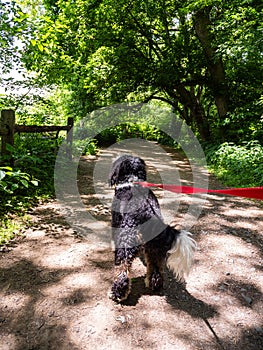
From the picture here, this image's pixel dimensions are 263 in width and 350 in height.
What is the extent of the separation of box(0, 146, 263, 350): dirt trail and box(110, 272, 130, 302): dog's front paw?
0.29 feet

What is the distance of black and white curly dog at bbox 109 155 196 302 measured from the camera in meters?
2.51

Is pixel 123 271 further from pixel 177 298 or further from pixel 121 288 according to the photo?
pixel 177 298

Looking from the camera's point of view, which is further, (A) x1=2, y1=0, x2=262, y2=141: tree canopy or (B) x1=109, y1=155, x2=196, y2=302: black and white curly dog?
(A) x1=2, y1=0, x2=262, y2=141: tree canopy

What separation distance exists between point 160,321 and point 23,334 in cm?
123

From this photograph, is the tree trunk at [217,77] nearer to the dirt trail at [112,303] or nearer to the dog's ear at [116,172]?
the dirt trail at [112,303]

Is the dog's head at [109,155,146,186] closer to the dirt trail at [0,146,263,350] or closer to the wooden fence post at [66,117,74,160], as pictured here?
the dirt trail at [0,146,263,350]

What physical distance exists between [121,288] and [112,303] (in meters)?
0.21

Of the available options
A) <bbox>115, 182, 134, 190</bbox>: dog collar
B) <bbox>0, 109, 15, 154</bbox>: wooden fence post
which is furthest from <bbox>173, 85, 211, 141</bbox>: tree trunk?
<bbox>115, 182, 134, 190</bbox>: dog collar

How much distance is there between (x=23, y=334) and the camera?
223 cm

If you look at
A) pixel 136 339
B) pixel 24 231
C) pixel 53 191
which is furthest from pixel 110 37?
pixel 136 339

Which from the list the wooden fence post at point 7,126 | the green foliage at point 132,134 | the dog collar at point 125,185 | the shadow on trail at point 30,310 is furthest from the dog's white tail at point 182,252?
the green foliage at point 132,134

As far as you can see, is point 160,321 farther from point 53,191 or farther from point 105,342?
point 53,191

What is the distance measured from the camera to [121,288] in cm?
257

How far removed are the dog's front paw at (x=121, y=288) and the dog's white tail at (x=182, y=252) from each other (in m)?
0.48
